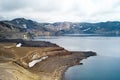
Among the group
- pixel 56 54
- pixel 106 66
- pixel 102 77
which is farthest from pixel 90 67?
pixel 56 54

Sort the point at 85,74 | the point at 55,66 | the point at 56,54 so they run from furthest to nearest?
the point at 56,54 → the point at 55,66 → the point at 85,74

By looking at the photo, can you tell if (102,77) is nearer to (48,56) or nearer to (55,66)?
(55,66)

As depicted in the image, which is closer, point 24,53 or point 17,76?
point 17,76

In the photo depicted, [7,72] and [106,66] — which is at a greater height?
[7,72]

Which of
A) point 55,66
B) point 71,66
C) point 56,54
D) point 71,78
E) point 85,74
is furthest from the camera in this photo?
point 56,54

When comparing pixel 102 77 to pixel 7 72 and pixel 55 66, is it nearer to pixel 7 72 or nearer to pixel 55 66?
pixel 55 66

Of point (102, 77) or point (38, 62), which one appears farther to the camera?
point (38, 62)

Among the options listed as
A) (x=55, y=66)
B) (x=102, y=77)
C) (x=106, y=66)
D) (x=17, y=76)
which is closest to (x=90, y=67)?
(x=106, y=66)

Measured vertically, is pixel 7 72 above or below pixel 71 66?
above

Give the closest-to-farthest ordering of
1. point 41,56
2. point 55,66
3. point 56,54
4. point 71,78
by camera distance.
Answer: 1. point 71,78
2. point 55,66
3. point 41,56
4. point 56,54
